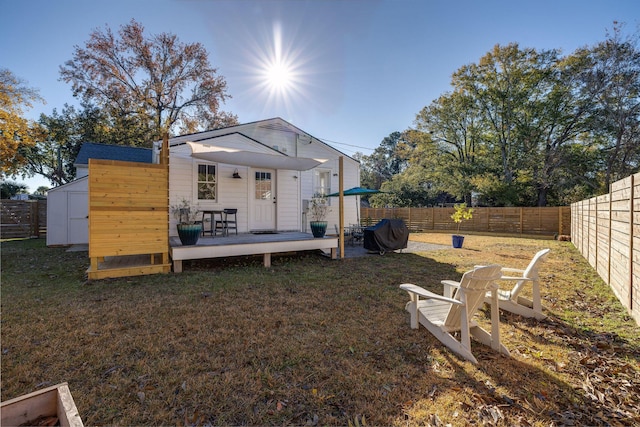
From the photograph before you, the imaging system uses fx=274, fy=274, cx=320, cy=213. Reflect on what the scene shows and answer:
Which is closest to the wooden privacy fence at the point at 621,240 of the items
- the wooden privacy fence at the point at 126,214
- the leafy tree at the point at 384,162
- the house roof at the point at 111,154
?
the wooden privacy fence at the point at 126,214

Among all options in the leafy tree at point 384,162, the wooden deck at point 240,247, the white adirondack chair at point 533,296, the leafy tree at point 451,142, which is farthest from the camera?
the leafy tree at point 384,162

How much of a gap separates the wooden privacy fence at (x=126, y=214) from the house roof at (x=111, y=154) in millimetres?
8987

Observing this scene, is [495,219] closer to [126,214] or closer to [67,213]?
[126,214]

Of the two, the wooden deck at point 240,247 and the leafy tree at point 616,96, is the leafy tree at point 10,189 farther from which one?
the leafy tree at point 616,96

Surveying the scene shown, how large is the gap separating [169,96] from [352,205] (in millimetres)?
15121

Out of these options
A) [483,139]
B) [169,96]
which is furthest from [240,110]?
[483,139]

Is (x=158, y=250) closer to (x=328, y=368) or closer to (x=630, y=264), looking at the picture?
(x=328, y=368)

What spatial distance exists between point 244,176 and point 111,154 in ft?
29.3

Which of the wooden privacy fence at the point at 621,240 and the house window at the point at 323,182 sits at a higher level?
the house window at the point at 323,182

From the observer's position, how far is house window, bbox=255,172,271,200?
927 centimetres

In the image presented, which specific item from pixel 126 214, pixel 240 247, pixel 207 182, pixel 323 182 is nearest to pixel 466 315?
pixel 240 247

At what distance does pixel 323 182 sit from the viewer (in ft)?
41.4

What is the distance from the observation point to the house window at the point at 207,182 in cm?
838

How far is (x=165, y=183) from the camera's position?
5.86 metres
